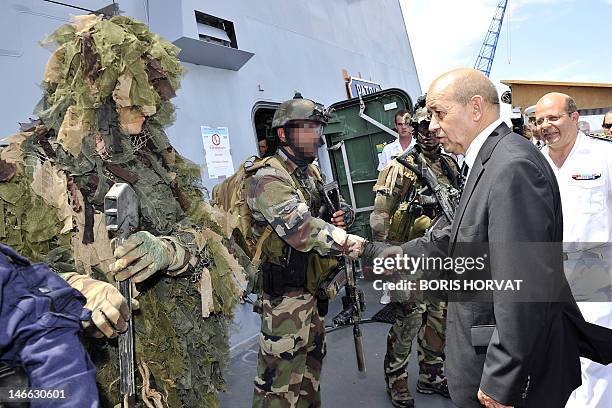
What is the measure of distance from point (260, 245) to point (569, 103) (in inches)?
95.4

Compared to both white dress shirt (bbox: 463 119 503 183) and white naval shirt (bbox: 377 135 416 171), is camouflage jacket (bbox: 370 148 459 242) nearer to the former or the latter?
white dress shirt (bbox: 463 119 503 183)

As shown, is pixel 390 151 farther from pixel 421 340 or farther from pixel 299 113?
pixel 299 113

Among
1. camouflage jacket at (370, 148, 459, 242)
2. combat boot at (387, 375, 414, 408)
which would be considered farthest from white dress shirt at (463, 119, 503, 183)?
combat boot at (387, 375, 414, 408)

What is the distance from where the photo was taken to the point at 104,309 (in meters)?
1.32

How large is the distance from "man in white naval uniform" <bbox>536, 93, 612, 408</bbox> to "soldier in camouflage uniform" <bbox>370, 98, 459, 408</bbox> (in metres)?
0.83

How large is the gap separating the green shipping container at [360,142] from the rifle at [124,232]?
17.6 feet

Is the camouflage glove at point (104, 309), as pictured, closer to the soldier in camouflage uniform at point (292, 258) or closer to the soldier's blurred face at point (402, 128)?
the soldier in camouflage uniform at point (292, 258)

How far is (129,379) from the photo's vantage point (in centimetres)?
154

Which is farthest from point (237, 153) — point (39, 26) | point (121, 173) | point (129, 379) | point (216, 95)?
point (129, 379)

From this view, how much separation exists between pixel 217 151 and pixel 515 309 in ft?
11.8

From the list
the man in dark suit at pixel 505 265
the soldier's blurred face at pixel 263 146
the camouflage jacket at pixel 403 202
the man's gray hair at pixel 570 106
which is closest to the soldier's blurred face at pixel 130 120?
the man in dark suit at pixel 505 265

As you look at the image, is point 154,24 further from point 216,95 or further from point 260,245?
point 260,245

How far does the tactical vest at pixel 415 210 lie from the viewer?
354 centimetres

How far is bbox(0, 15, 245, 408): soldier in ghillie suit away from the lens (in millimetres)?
1688
